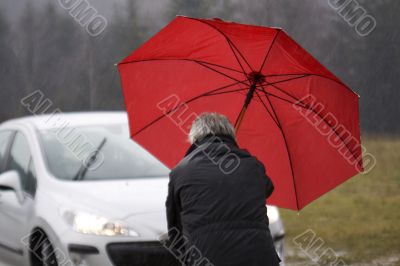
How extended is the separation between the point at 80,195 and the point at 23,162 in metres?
1.05

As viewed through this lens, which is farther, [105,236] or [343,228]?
[343,228]

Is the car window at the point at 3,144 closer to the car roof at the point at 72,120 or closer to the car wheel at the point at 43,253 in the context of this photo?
the car roof at the point at 72,120

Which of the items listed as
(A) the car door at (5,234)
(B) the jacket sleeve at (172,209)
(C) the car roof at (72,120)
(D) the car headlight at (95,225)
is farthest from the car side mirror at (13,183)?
(B) the jacket sleeve at (172,209)

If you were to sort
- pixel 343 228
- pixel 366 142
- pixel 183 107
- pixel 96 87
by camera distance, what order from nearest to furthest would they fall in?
pixel 183 107 → pixel 343 228 → pixel 366 142 → pixel 96 87

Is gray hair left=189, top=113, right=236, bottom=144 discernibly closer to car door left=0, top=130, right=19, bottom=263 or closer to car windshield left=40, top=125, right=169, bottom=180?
car windshield left=40, top=125, right=169, bottom=180

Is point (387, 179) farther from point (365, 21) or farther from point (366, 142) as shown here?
point (365, 21)

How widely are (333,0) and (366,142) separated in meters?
14.3

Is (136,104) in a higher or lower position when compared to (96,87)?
lower

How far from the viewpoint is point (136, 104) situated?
5.29 m

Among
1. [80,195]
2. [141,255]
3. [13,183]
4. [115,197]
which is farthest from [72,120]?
[141,255]

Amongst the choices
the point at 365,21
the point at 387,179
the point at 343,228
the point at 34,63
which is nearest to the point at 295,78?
the point at 343,228

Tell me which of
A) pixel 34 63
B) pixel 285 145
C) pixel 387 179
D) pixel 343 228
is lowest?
pixel 285 145

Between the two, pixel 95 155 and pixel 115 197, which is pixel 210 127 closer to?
pixel 115 197

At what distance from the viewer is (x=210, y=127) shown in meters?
3.91
